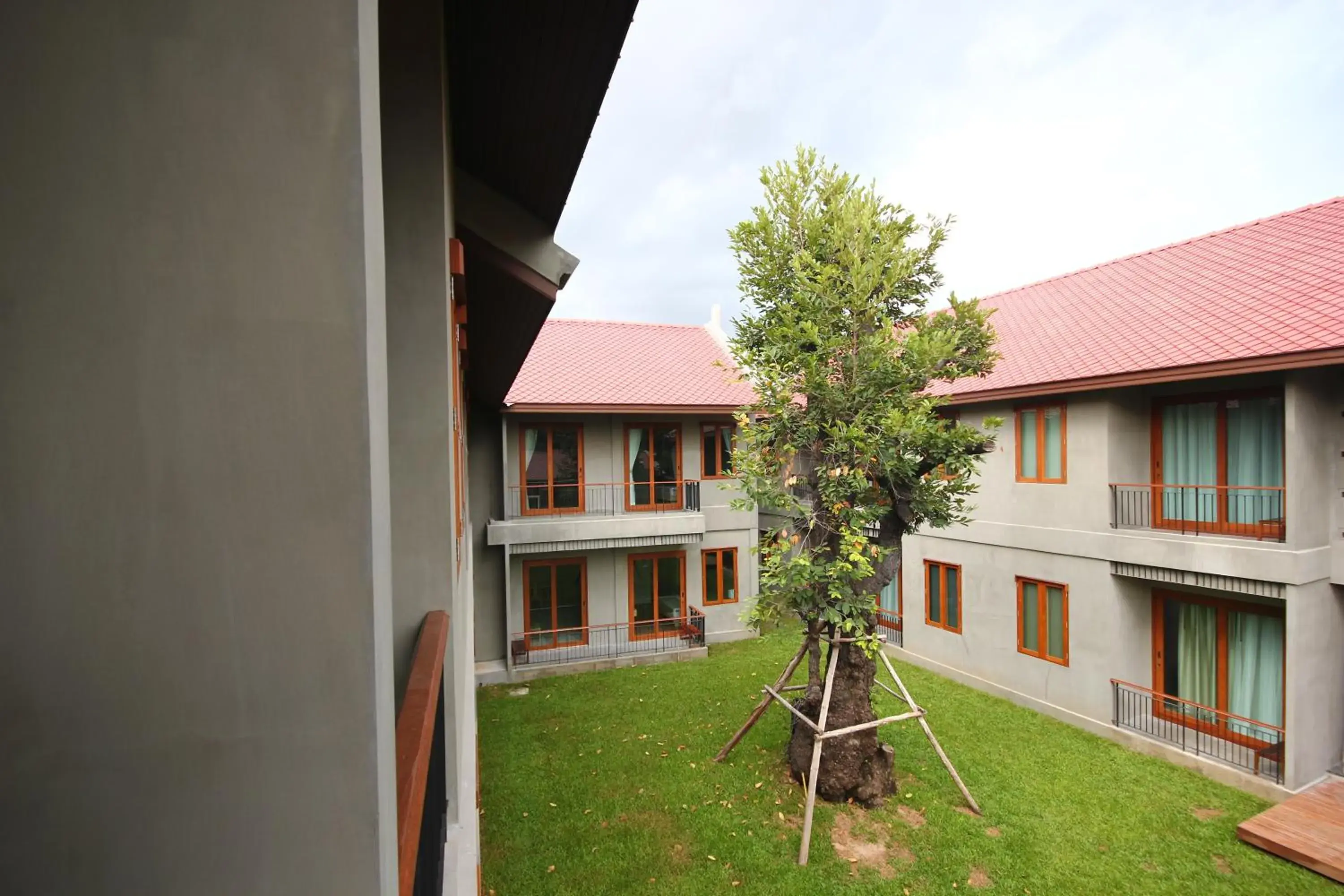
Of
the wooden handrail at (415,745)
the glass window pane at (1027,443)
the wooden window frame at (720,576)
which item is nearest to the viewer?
the wooden handrail at (415,745)

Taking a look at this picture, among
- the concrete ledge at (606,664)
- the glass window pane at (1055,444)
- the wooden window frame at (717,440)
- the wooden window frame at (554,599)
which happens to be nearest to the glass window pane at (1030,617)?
the glass window pane at (1055,444)

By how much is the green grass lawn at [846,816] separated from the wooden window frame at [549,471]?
4176mm

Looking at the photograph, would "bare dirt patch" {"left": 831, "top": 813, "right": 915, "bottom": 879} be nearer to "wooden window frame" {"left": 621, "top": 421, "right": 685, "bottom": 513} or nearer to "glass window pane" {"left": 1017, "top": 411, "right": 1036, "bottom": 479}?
"glass window pane" {"left": 1017, "top": 411, "right": 1036, "bottom": 479}

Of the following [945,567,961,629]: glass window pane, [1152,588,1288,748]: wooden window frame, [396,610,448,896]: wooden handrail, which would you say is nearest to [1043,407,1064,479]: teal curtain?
[1152,588,1288,748]: wooden window frame

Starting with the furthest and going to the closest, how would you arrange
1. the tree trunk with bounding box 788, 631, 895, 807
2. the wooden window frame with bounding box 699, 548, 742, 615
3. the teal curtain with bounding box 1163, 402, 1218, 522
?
1. the wooden window frame with bounding box 699, 548, 742, 615
2. the teal curtain with bounding box 1163, 402, 1218, 522
3. the tree trunk with bounding box 788, 631, 895, 807

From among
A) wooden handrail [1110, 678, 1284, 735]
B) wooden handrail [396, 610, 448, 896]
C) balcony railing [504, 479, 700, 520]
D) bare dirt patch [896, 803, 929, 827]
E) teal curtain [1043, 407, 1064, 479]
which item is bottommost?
bare dirt patch [896, 803, 929, 827]

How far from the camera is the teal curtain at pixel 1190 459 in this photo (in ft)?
30.0

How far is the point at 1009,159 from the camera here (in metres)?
46.5

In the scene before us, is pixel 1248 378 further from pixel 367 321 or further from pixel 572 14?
pixel 367 321

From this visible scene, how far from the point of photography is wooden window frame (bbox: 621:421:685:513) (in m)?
14.0

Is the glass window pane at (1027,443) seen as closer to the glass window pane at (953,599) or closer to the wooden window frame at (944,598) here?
the wooden window frame at (944,598)

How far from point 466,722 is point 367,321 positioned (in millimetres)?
3758

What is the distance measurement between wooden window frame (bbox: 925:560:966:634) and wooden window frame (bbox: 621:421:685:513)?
212 inches

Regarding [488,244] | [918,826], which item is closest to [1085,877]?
[918,826]
